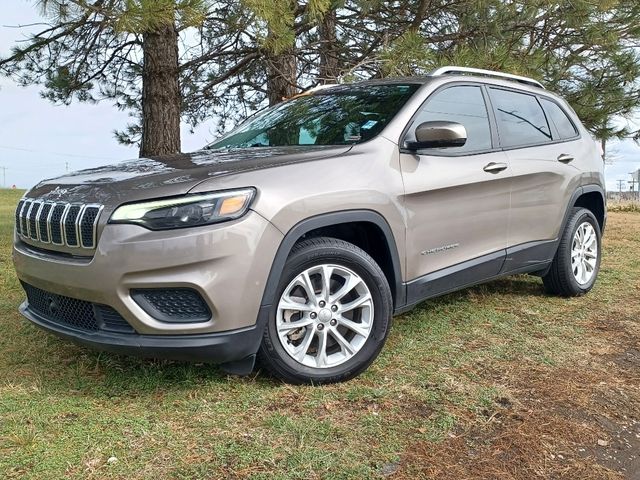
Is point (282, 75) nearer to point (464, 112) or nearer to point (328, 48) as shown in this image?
point (328, 48)

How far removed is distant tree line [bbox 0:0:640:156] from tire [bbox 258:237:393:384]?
363 cm

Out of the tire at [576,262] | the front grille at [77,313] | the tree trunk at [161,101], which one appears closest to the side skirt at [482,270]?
the tire at [576,262]

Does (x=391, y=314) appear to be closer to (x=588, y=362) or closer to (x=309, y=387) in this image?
(x=309, y=387)

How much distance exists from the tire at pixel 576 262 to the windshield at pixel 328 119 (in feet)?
6.50

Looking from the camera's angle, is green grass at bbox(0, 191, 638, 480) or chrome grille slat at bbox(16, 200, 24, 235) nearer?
green grass at bbox(0, 191, 638, 480)

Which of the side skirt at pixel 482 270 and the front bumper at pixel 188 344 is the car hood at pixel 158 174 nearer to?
the front bumper at pixel 188 344

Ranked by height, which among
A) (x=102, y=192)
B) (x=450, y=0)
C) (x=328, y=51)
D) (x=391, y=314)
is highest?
(x=450, y=0)

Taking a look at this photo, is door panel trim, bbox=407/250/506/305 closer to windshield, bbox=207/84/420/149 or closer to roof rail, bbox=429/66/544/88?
windshield, bbox=207/84/420/149

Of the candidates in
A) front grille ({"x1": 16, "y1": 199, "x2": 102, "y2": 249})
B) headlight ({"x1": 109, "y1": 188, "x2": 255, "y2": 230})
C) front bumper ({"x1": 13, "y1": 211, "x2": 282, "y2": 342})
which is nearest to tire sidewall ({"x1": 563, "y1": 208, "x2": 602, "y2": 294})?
front bumper ({"x1": 13, "y1": 211, "x2": 282, "y2": 342})

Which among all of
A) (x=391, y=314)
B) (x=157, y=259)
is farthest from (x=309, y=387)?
(x=157, y=259)

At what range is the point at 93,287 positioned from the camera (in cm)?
277

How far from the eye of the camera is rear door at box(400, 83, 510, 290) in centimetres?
353

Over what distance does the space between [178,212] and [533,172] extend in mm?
2824

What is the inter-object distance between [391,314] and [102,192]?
5.37 feet
